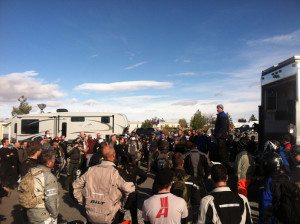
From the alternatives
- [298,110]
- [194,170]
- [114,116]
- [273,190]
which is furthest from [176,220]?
[114,116]

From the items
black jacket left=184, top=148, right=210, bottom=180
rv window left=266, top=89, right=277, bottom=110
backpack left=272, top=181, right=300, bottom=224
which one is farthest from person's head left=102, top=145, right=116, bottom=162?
rv window left=266, top=89, right=277, bottom=110

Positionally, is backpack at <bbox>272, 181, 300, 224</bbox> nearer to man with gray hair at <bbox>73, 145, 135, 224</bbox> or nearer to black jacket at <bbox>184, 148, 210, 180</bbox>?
man with gray hair at <bbox>73, 145, 135, 224</bbox>

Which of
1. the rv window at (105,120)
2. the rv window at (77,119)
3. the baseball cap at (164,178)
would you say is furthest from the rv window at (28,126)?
the baseball cap at (164,178)

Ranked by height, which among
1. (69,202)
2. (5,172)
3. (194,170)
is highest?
(194,170)

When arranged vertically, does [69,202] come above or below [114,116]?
below

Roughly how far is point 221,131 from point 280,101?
2360mm

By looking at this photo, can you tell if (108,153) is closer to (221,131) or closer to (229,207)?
(229,207)

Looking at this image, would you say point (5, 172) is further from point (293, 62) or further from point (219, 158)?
point (293, 62)

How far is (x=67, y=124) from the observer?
964 inches

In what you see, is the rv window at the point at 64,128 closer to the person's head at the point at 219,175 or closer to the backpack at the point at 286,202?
the person's head at the point at 219,175

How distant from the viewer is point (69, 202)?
9.55m

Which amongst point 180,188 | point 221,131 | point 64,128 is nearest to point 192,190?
point 180,188

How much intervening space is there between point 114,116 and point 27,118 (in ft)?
21.0

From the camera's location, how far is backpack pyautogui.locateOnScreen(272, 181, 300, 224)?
136 inches
